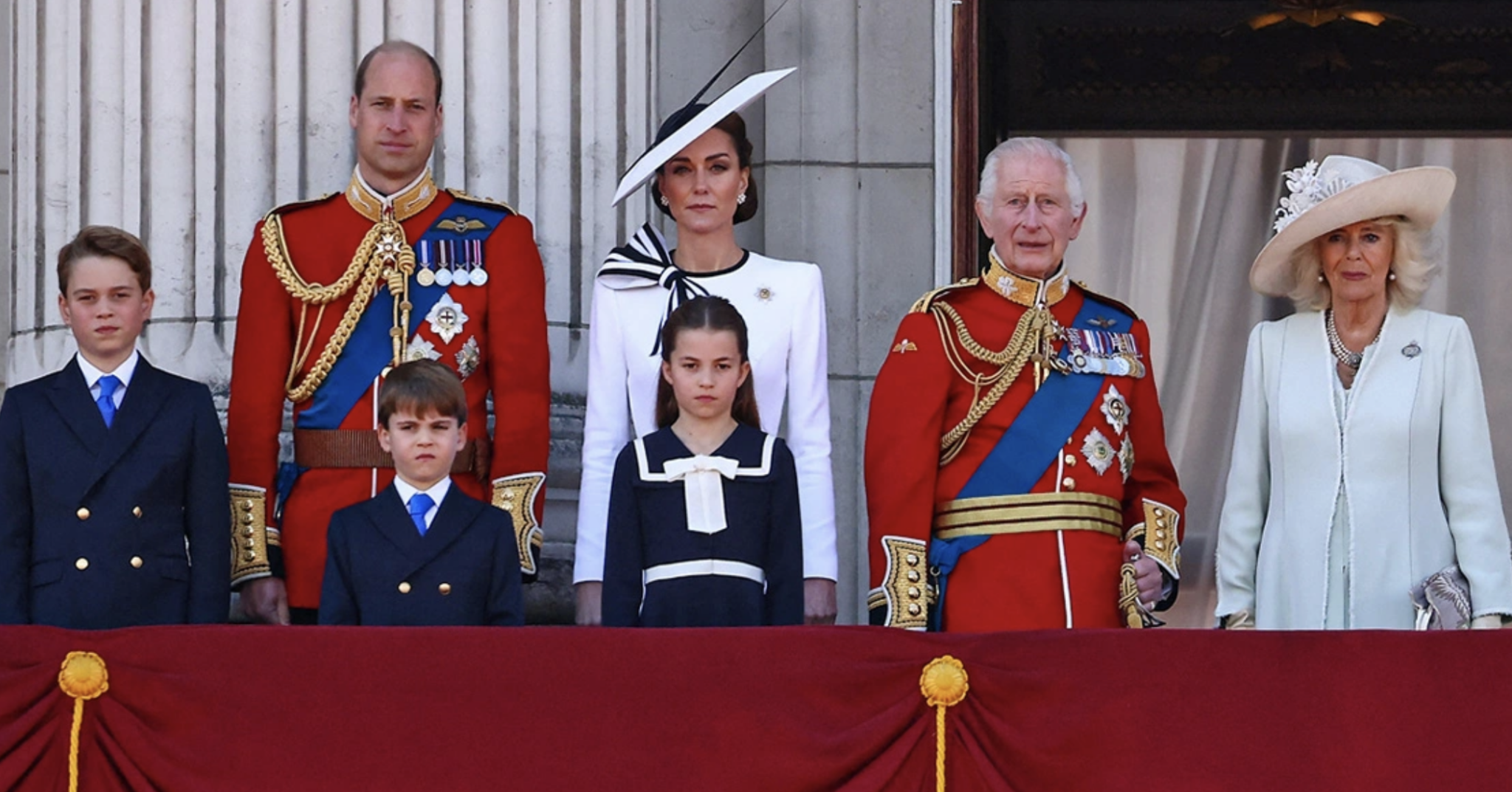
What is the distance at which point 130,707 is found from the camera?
453cm

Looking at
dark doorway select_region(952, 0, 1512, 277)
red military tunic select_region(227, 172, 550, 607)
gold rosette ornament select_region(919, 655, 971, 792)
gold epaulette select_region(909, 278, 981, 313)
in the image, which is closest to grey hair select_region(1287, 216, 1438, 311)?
gold epaulette select_region(909, 278, 981, 313)

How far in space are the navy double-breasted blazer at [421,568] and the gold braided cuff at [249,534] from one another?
1.13ft

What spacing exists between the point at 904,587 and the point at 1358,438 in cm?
90

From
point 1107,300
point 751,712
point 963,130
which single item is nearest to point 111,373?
point 751,712

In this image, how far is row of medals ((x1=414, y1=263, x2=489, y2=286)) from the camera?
562cm

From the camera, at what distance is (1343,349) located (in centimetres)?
533

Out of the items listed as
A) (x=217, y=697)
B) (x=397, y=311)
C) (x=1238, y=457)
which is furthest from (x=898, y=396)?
(x=217, y=697)

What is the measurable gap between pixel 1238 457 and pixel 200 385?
1992mm

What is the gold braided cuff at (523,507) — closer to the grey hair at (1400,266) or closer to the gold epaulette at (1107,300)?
the gold epaulette at (1107,300)

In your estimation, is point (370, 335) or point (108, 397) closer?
point (108, 397)

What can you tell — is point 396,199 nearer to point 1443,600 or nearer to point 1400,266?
point 1400,266

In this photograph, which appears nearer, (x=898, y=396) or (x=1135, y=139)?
(x=898, y=396)

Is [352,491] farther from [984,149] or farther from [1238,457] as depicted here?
[984,149]

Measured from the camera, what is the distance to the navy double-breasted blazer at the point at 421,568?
5047 millimetres
